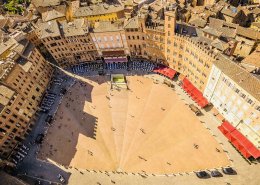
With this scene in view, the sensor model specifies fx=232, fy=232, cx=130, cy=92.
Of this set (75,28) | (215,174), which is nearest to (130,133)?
(215,174)

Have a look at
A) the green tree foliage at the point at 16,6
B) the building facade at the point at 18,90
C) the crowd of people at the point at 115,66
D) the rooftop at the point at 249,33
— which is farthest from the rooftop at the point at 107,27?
the green tree foliage at the point at 16,6

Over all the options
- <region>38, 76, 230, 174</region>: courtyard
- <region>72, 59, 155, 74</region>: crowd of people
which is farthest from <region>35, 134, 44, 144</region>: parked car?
<region>72, 59, 155, 74</region>: crowd of people

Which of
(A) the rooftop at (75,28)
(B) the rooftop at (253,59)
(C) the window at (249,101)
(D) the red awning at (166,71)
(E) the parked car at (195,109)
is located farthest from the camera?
(A) the rooftop at (75,28)

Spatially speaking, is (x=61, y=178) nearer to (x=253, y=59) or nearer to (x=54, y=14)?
(x=54, y=14)

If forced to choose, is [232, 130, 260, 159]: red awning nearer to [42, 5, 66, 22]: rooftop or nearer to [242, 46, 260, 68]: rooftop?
[242, 46, 260, 68]: rooftop

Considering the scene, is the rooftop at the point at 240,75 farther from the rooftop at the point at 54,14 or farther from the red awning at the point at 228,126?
the rooftop at the point at 54,14
